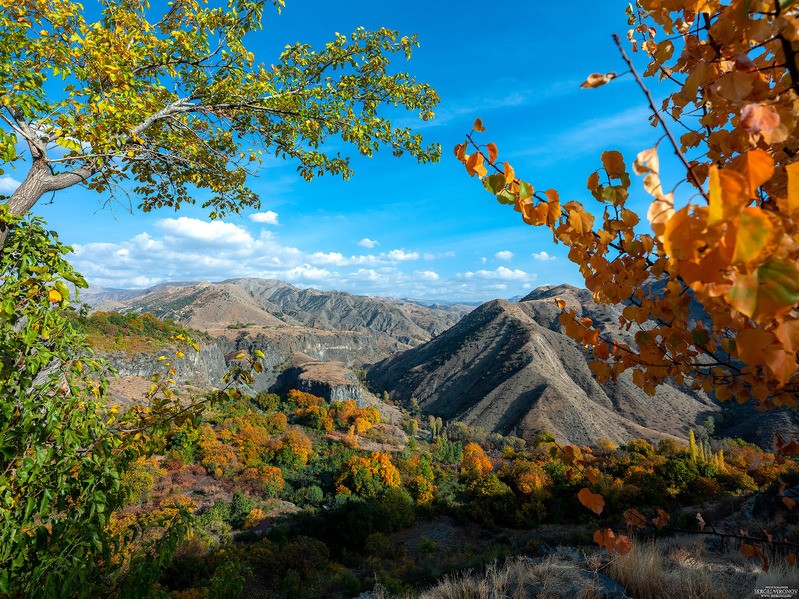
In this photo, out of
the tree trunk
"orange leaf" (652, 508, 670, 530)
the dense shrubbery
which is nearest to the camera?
"orange leaf" (652, 508, 670, 530)

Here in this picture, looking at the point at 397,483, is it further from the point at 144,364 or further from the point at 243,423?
the point at 144,364

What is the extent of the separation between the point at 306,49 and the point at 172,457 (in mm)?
30116

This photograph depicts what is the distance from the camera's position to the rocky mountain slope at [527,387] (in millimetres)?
50531

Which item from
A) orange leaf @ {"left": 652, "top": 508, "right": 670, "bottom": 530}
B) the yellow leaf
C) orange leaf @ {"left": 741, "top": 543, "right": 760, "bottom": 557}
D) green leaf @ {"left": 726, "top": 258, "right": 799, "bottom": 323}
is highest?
the yellow leaf

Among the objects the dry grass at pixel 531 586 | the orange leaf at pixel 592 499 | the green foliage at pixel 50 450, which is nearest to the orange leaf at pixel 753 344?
the orange leaf at pixel 592 499

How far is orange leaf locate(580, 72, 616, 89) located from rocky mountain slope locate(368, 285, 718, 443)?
153 feet

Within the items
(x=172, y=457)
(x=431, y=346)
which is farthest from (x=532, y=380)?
(x=172, y=457)

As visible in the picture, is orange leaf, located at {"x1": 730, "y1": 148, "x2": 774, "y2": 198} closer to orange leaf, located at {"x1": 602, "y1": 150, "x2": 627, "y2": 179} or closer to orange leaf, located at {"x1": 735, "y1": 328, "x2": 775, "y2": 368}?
orange leaf, located at {"x1": 735, "y1": 328, "x2": 775, "y2": 368}

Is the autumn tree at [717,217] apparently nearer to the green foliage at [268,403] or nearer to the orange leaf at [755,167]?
the orange leaf at [755,167]

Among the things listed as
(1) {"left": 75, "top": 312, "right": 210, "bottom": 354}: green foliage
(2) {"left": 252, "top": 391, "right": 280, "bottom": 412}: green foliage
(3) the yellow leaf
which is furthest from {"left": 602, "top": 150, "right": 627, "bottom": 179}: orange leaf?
(2) {"left": 252, "top": 391, "right": 280, "bottom": 412}: green foliage

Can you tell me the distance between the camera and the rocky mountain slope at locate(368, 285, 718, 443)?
166 ft

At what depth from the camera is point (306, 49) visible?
12.5 ft

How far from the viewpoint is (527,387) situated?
58.2 metres

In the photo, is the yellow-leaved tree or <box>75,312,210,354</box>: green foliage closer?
the yellow-leaved tree
